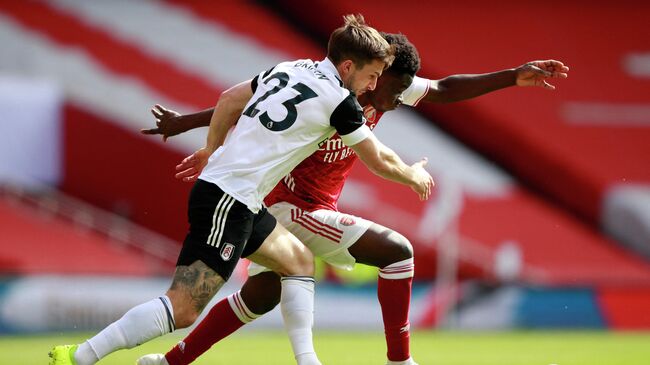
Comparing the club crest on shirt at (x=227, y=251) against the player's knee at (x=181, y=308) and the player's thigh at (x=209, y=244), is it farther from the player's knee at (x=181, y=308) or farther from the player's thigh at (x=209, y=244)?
the player's knee at (x=181, y=308)

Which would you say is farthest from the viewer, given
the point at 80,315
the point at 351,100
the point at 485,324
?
the point at 485,324

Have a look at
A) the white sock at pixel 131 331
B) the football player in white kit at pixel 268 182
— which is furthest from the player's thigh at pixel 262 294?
the white sock at pixel 131 331

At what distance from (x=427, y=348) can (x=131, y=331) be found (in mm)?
5479

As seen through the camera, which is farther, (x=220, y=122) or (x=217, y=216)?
(x=220, y=122)

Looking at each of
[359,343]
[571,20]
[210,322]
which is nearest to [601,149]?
[571,20]

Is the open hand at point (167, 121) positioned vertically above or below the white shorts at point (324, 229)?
above

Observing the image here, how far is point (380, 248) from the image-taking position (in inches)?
250

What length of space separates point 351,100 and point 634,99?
13.2m

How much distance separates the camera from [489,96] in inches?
695

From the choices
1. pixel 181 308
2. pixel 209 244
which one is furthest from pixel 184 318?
pixel 209 244

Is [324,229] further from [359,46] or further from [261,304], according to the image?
[359,46]

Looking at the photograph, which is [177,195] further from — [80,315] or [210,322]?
[210,322]

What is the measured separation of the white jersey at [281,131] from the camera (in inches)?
224

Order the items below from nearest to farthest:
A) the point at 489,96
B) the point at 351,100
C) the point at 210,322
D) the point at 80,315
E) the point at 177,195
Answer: the point at 351,100 → the point at 210,322 → the point at 80,315 → the point at 177,195 → the point at 489,96
